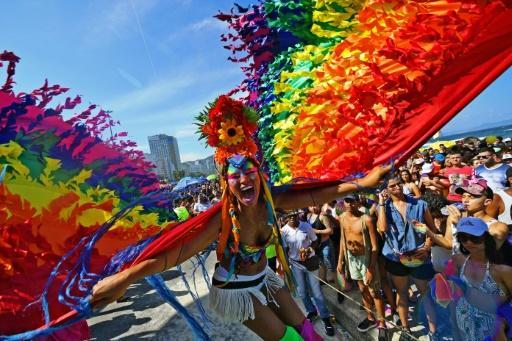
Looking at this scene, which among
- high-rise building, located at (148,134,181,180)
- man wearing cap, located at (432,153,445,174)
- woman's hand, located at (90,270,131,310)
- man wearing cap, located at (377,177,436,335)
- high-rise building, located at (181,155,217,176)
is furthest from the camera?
high-rise building, located at (181,155,217,176)

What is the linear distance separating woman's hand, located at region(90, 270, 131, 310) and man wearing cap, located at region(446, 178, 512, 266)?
7.58 feet

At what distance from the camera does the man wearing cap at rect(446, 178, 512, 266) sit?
231cm

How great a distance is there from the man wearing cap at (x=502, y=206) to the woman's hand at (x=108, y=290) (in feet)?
9.78

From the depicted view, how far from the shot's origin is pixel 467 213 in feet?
9.52

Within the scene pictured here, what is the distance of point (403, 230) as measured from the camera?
3299 millimetres

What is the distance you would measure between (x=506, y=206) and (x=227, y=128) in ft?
8.60

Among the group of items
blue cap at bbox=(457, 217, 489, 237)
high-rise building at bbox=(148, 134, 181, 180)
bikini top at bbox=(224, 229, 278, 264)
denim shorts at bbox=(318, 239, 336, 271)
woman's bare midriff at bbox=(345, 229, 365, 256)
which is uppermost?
high-rise building at bbox=(148, 134, 181, 180)

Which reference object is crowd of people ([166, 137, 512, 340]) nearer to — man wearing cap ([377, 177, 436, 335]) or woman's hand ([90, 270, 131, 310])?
man wearing cap ([377, 177, 436, 335])

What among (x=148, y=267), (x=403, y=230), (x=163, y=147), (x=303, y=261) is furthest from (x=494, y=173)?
(x=163, y=147)

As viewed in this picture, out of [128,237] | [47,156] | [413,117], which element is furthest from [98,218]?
[413,117]

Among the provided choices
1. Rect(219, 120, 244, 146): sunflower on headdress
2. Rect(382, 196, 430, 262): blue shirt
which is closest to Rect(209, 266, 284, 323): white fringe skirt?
Rect(219, 120, 244, 146): sunflower on headdress

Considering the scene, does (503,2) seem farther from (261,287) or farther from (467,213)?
(261,287)

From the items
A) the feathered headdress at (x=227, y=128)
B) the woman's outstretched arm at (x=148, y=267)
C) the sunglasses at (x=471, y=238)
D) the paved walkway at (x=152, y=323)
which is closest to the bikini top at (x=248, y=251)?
the woman's outstretched arm at (x=148, y=267)

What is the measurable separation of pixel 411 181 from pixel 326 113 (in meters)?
3.71
